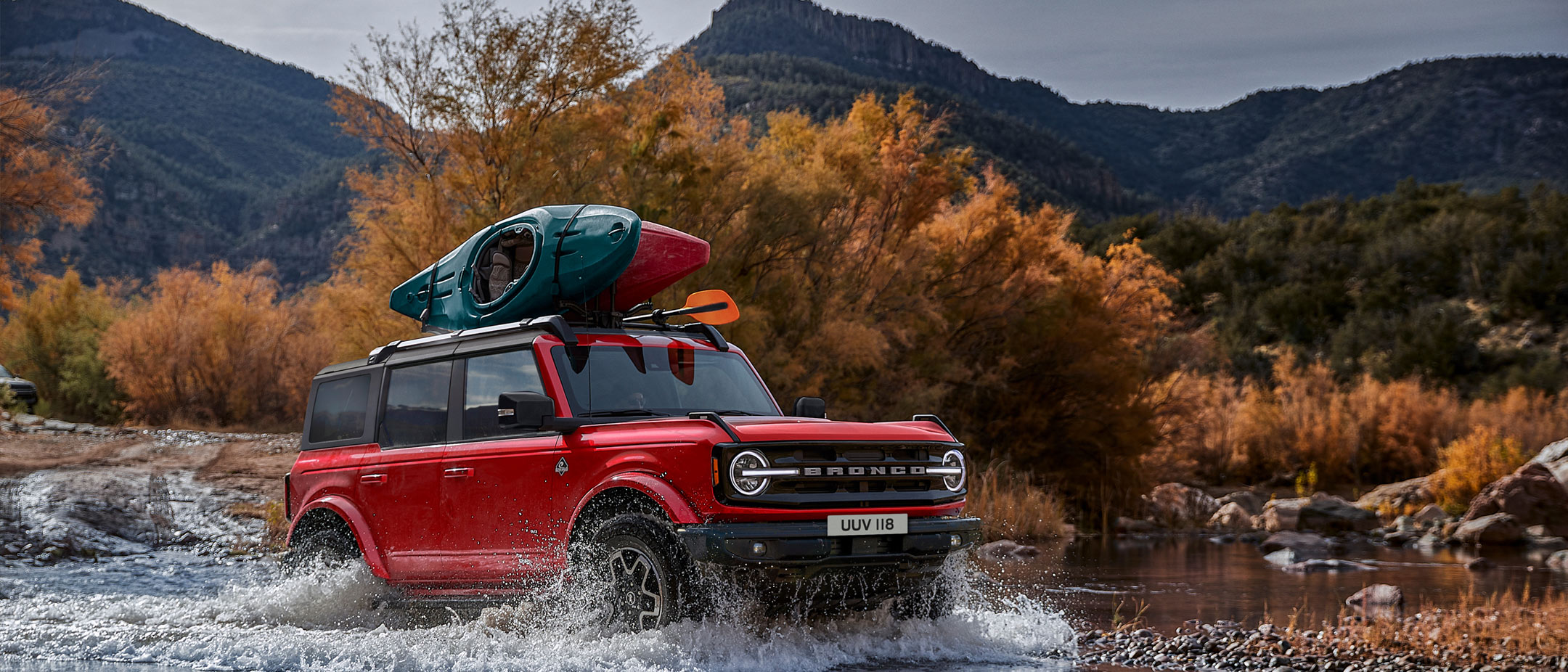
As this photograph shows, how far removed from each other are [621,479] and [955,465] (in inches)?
80.1

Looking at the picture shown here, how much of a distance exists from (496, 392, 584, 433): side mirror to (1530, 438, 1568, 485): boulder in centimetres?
2429

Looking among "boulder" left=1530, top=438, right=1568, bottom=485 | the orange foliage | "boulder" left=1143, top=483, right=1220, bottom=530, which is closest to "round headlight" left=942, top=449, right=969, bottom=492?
"boulder" left=1143, top=483, right=1220, bottom=530

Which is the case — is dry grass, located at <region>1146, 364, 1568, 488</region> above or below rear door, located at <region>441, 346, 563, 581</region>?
below

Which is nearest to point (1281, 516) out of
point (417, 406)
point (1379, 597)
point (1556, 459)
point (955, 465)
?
point (1556, 459)

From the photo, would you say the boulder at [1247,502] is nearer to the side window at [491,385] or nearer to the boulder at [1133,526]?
the boulder at [1133,526]

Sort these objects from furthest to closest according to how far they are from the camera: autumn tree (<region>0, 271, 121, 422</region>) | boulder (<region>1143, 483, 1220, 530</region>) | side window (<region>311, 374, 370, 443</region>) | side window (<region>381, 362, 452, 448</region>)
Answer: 1. autumn tree (<region>0, 271, 121, 422</region>)
2. boulder (<region>1143, 483, 1220, 530</region>)
3. side window (<region>311, 374, 370, 443</region>)
4. side window (<region>381, 362, 452, 448</region>)

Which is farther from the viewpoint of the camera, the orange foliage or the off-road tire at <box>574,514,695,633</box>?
the orange foliage

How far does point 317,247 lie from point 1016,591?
82.2 meters

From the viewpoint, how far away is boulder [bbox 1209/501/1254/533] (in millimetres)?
25344

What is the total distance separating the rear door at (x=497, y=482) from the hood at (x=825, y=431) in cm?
122

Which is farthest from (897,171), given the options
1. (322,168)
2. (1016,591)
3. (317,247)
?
(322,168)

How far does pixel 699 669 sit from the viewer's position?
6758mm

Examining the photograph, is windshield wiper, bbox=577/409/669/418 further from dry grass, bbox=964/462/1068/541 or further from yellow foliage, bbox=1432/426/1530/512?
yellow foliage, bbox=1432/426/1530/512

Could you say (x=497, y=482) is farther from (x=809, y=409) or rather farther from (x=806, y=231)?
(x=806, y=231)
